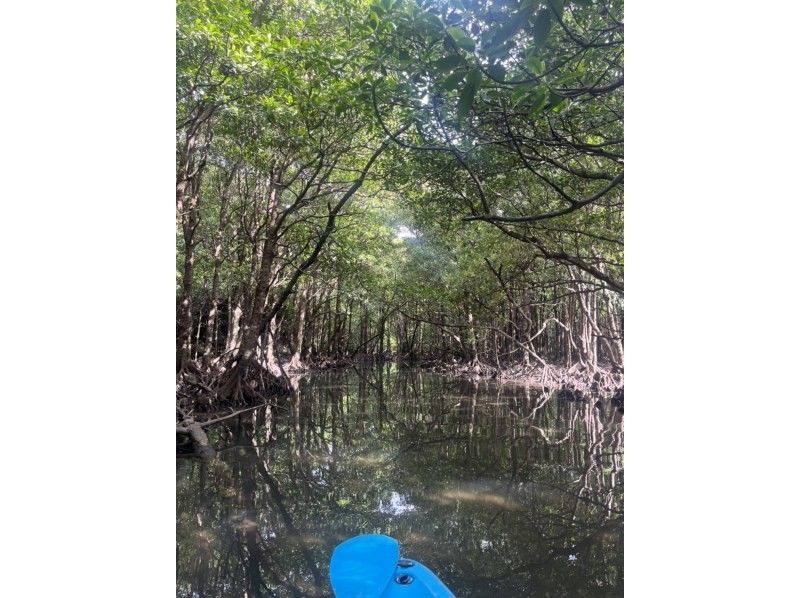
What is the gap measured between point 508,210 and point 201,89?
1934mm

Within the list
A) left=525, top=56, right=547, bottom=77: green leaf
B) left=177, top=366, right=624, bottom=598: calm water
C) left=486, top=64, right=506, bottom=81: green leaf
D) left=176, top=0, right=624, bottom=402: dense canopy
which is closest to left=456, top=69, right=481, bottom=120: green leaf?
left=176, top=0, right=624, bottom=402: dense canopy

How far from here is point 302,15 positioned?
2592 millimetres

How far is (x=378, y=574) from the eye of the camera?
1593 millimetres

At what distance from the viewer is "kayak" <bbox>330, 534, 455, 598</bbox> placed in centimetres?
154

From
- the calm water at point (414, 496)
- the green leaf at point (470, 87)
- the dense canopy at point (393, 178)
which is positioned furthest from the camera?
the calm water at point (414, 496)

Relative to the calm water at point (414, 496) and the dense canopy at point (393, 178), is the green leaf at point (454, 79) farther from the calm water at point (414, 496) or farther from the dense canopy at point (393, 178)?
the calm water at point (414, 496)

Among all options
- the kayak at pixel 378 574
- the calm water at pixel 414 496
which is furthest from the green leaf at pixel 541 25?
the calm water at pixel 414 496

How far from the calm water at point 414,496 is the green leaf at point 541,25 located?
2.15m

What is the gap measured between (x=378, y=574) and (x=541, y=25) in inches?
64.4

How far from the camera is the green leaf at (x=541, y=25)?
950 millimetres

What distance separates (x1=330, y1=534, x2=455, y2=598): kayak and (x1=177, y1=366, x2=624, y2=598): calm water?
48cm

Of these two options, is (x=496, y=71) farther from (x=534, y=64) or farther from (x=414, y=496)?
(x=414, y=496)
